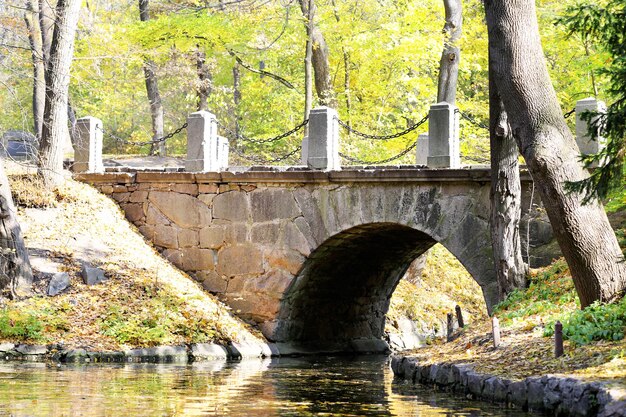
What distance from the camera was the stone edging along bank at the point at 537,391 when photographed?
776cm

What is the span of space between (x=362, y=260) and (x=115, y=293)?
5.33 meters

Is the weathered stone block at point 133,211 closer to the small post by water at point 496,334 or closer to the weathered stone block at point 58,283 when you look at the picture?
the weathered stone block at point 58,283

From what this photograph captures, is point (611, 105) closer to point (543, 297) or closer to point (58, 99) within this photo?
point (543, 297)

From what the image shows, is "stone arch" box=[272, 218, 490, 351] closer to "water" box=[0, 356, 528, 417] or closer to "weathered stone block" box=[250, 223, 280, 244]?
"weathered stone block" box=[250, 223, 280, 244]

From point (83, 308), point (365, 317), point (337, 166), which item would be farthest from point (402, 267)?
point (83, 308)

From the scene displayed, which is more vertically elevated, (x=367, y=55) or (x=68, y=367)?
(x=367, y=55)

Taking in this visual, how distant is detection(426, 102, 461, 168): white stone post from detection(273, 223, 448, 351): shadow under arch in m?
1.55

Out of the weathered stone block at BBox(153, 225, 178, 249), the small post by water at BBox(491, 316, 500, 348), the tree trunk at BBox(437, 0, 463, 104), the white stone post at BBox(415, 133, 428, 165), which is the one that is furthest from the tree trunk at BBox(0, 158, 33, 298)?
the tree trunk at BBox(437, 0, 463, 104)

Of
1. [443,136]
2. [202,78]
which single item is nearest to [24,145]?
[443,136]

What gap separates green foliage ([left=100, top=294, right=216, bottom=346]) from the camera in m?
16.2

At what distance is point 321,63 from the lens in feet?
85.8

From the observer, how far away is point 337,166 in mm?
17906

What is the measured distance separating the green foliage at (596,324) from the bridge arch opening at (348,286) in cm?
631

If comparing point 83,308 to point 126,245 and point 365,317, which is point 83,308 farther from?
point 365,317
